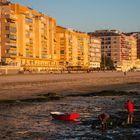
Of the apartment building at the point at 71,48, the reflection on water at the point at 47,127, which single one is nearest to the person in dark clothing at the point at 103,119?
the reflection on water at the point at 47,127

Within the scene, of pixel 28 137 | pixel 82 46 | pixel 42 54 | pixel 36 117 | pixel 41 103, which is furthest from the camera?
pixel 82 46

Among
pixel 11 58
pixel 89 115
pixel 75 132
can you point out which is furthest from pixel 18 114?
pixel 11 58

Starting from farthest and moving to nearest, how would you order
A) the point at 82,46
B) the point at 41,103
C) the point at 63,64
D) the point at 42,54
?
the point at 82,46, the point at 63,64, the point at 42,54, the point at 41,103

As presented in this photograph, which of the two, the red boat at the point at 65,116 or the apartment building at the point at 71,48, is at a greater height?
the apartment building at the point at 71,48

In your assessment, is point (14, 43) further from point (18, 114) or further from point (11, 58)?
point (18, 114)

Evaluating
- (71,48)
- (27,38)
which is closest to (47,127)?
(27,38)

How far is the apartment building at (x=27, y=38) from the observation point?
121750 millimetres

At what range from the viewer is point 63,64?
6885 inches

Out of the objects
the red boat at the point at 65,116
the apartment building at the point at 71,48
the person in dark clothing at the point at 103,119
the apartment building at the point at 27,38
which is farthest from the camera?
the apartment building at the point at 71,48

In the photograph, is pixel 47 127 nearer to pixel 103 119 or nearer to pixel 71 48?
pixel 103 119

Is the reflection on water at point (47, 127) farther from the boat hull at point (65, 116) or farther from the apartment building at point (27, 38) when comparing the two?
the apartment building at point (27, 38)

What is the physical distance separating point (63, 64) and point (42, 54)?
1107 inches

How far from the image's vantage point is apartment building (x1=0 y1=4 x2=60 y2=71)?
12175 cm

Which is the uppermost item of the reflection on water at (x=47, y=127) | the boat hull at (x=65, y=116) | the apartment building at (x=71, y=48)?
the apartment building at (x=71, y=48)
